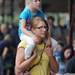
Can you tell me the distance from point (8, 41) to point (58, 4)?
645cm

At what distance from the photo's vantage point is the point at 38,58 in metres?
5.47

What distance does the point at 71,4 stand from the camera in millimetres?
14086

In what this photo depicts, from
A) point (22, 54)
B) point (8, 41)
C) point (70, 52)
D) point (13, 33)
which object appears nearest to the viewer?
point (22, 54)

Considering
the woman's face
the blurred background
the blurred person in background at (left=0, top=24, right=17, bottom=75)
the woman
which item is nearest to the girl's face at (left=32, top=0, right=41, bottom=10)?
the blurred background

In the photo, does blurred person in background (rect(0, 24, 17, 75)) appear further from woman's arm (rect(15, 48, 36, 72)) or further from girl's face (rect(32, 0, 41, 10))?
woman's arm (rect(15, 48, 36, 72))

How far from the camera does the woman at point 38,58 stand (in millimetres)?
5395

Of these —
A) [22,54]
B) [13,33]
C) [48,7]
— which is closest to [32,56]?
[22,54]

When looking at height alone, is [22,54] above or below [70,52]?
above

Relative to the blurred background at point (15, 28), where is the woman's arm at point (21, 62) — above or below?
above

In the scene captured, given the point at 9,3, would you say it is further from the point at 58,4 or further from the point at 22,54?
the point at 22,54

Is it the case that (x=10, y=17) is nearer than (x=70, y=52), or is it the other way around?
(x=70, y=52)

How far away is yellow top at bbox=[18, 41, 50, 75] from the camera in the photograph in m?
5.47

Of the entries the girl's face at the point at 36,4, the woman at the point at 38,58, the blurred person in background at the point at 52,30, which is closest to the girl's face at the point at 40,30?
the woman at the point at 38,58

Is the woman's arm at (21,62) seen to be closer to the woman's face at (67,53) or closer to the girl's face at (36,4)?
the girl's face at (36,4)
